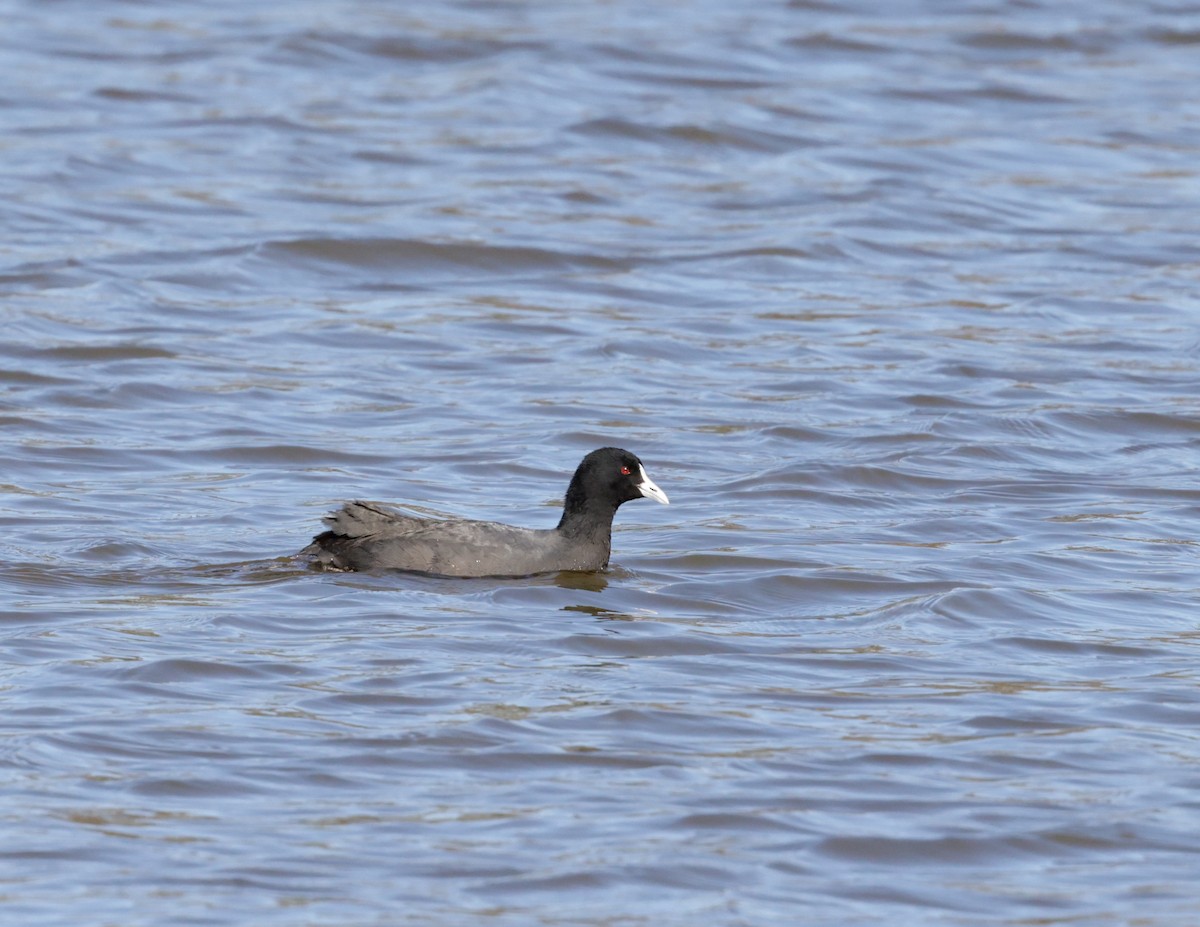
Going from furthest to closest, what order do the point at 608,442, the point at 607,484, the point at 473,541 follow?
the point at 608,442 < the point at 607,484 < the point at 473,541

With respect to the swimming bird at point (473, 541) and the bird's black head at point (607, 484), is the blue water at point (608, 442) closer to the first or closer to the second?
the swimming bird at point (473, 541)

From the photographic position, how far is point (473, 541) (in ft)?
34.9

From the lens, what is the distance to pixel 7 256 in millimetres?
17906

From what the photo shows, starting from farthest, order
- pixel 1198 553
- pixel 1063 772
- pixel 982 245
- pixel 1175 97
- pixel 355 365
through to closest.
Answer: pixel 1175 97 → pixel 982 245 → pixel 355 365 → pixel 1198 553 → pixel 1063 772

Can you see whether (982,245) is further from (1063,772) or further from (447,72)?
(1063,772)

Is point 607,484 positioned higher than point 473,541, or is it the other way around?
point 607,484

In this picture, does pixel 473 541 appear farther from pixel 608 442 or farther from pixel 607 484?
pixel 608 442

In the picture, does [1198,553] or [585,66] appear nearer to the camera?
[1198,553]

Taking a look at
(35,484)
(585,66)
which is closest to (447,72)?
(585,66)

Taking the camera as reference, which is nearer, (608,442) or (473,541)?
(473,541)

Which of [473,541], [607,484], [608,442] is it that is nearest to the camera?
[473,541]

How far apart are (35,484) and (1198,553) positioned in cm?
616

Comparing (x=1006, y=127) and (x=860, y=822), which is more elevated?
(x=1006, y=127)

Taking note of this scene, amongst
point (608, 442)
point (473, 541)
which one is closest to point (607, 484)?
point (473, 541)
